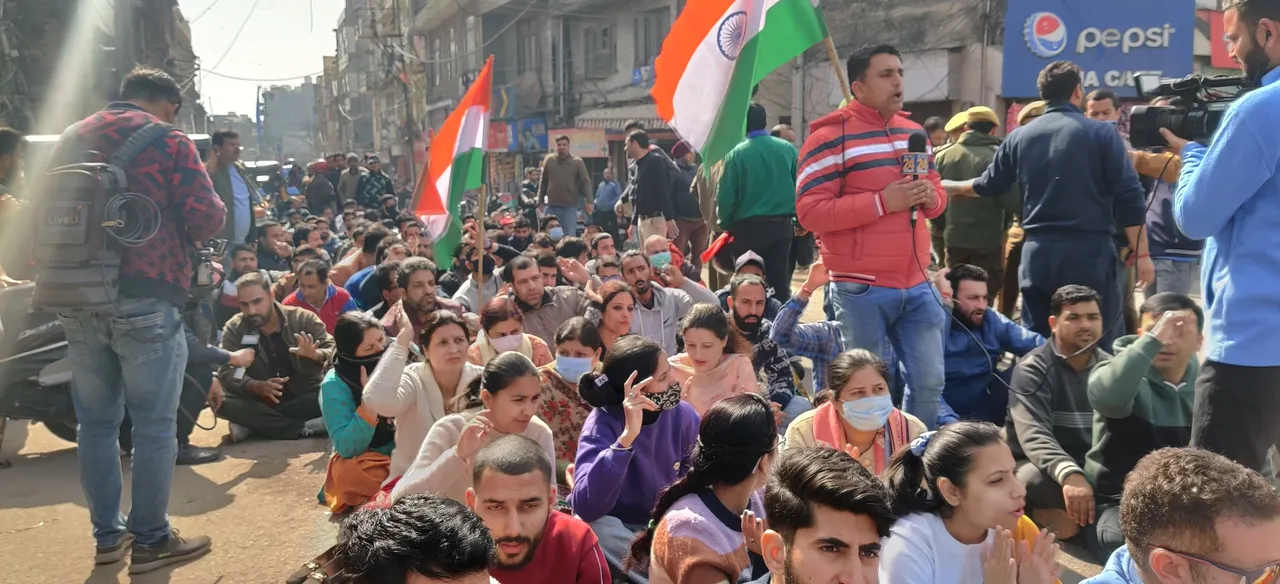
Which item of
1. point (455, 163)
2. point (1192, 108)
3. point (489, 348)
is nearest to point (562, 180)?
point (455, 163)

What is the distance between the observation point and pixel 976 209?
6.92 meters

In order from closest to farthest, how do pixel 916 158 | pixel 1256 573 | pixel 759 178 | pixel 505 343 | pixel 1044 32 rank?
pixel 1256 573 → pixel 916 158 → pixel 505 343 → pixel 759 178 → pixel 1044 32

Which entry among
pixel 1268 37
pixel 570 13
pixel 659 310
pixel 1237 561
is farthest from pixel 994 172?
pixel 570 13

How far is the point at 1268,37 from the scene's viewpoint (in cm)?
271

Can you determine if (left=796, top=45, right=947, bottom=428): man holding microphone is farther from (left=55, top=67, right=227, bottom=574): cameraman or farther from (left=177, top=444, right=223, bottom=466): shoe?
(left=177, top=444, right=223, bottom=466): shoe

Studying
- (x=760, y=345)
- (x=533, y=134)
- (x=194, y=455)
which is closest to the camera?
(x=760, y=345)

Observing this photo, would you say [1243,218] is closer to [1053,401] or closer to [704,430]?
[704,430]

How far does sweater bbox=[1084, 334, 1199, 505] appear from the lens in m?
3.99

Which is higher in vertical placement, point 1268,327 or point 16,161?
point 16,161

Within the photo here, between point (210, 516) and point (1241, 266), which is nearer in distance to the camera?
point (1241, 266)

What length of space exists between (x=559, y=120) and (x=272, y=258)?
18.3 meters

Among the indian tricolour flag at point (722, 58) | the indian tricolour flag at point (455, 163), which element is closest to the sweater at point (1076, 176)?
the indian tricolour flag at point (722, 58)

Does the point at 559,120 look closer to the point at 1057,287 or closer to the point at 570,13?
the point at 570,13

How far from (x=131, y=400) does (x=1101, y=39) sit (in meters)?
14.6
